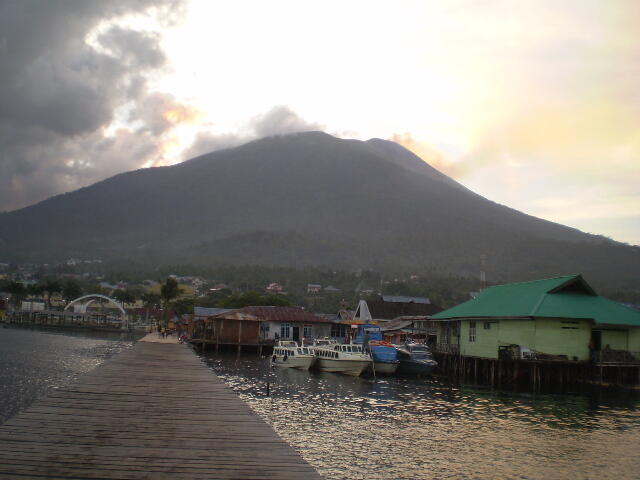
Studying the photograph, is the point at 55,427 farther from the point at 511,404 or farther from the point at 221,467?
the point at 511,404

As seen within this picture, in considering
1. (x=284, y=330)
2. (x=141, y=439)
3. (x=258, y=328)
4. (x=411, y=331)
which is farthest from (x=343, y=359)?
(x=141, y=439)

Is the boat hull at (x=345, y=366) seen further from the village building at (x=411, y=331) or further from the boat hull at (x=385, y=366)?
the village building at (x=411, y=331)

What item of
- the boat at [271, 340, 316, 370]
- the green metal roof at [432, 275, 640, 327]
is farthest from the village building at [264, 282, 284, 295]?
the green metal roof at [432, 275, 640, 327]

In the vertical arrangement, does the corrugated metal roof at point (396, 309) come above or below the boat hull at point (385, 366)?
above

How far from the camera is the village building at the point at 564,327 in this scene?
40688 millimetres

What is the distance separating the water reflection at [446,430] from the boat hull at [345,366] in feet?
14.1

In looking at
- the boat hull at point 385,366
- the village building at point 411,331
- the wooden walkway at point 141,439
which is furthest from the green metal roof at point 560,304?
the wooden walkway at point 141,439

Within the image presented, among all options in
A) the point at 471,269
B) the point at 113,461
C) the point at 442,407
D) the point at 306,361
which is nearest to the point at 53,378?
the point at 306,361

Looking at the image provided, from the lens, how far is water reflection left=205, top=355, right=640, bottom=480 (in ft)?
59.4

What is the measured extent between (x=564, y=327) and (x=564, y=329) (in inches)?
5.6

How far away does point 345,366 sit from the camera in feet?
143

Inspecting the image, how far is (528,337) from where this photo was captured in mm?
41719

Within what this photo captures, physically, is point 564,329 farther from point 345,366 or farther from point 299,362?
point 299,362

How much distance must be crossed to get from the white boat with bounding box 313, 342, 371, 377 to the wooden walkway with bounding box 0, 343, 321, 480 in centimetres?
2450
